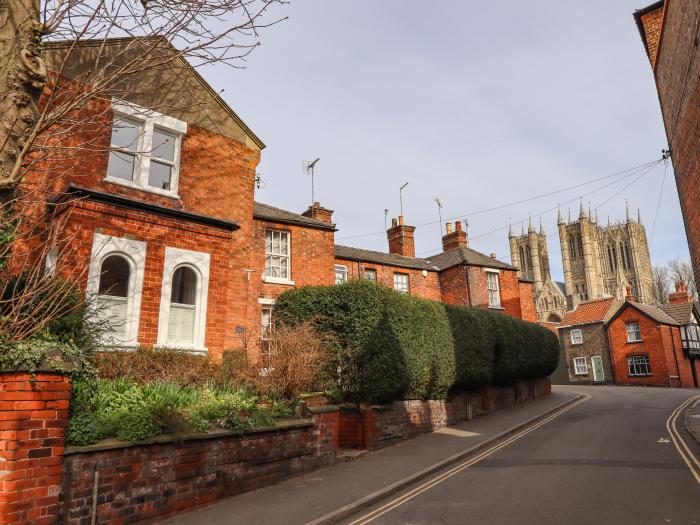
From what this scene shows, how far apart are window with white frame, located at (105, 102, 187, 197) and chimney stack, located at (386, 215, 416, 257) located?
18041 mm

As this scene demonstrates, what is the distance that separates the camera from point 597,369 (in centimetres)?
3991

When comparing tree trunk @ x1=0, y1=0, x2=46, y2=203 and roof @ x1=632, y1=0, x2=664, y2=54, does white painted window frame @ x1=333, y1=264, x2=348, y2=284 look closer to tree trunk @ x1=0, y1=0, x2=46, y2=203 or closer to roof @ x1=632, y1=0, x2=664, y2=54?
roof @ x1=632, y1=0, x2=664, y2=54

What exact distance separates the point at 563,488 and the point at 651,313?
3623 centimetres

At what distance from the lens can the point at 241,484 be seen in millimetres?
7617

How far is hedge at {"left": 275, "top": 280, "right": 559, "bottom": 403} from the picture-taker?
1174 cm

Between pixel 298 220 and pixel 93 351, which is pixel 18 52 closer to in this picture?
pixel 93 351

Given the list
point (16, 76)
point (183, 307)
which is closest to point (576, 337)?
point (183, 307)

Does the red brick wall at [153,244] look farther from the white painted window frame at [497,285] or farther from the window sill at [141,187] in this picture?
the white painted window frame at [497,285]

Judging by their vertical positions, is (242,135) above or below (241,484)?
above

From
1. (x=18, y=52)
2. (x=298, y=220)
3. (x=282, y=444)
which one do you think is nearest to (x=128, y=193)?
(x=18, y=52)

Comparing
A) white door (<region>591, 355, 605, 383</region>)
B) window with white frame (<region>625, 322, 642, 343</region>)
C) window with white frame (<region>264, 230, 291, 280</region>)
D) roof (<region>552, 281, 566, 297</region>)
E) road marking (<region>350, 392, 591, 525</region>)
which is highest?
roof (<region>552, 281, 566, 297</region>)

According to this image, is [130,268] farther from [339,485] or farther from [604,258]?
[604,258]

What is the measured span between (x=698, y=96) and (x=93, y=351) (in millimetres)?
11126

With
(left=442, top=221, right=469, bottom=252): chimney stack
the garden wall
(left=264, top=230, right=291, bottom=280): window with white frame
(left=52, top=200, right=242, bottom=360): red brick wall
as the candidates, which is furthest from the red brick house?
(left=442, top=221, right=469, bottom=252): chimney stack
